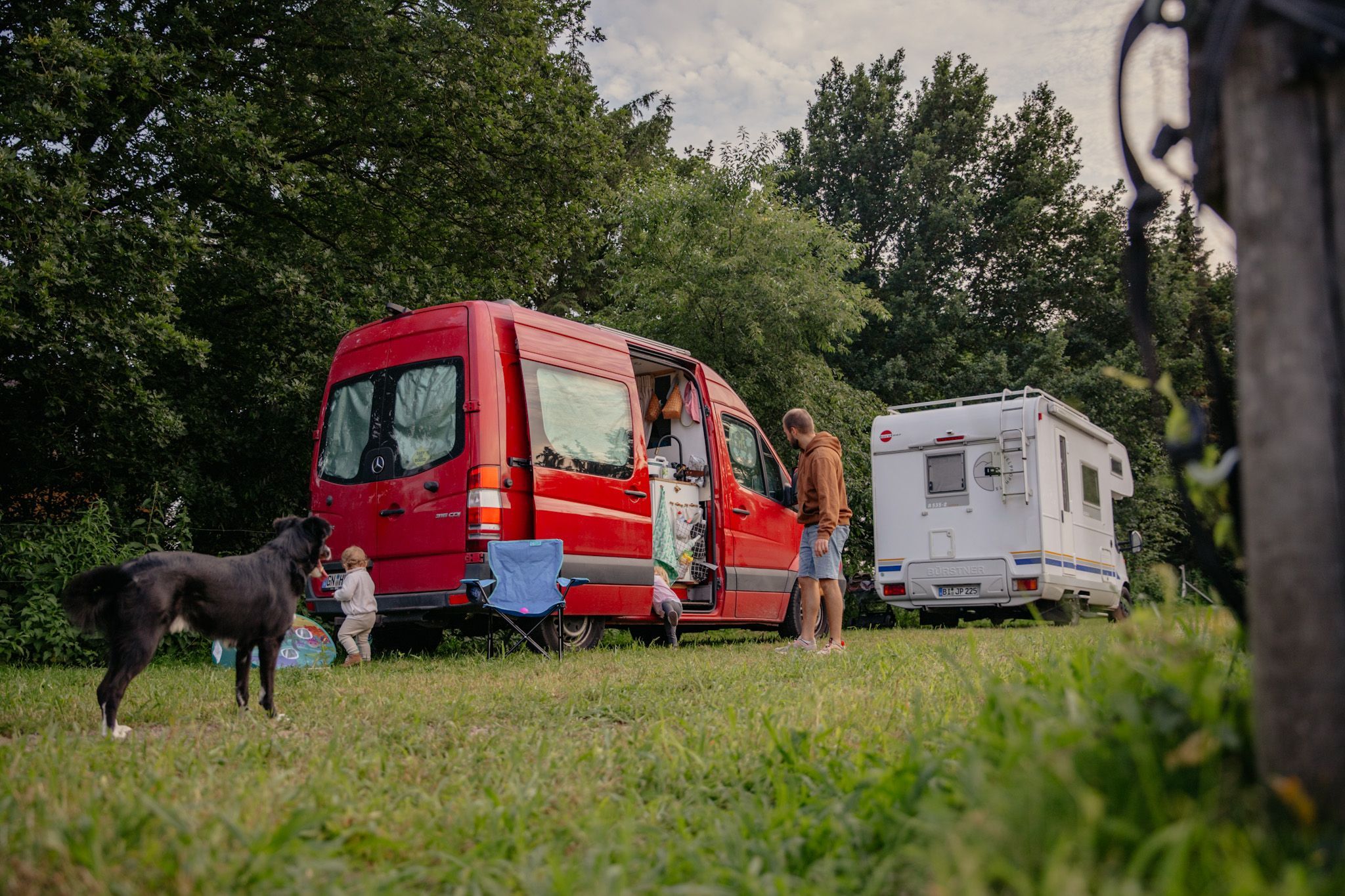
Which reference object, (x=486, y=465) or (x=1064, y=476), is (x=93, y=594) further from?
(x=1064, y=476)

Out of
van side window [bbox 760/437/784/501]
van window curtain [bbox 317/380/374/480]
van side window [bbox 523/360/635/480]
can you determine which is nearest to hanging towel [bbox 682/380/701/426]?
van side window [bbox 760/437/784/501]

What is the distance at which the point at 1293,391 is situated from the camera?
63.4 inches

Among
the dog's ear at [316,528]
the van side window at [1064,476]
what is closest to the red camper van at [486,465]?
the dog's ear at [316,528]

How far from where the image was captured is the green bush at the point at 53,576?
28.0 feet

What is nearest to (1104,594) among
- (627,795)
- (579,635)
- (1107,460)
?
(1107,460)

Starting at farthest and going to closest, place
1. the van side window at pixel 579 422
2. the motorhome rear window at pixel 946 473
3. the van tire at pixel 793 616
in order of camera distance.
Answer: the motorhome rear window at pixel 946 473 → the van tire at pixel 793 616 → the van side window at pixel 579 422

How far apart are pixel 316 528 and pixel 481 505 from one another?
208 centimetres

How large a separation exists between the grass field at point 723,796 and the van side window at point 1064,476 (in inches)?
361

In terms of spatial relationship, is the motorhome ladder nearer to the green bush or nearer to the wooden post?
the green bush

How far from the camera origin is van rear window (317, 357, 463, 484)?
763 centimetres

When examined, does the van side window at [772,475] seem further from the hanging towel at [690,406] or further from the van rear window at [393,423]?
the van rear window at [393,423]

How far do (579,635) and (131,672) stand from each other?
467cm

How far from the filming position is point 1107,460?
1517cm

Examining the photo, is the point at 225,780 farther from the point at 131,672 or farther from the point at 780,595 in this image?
the point at 780,595
